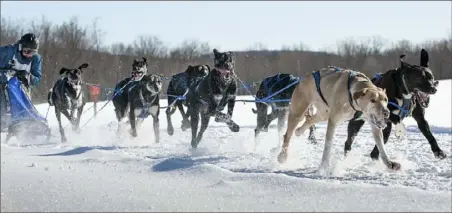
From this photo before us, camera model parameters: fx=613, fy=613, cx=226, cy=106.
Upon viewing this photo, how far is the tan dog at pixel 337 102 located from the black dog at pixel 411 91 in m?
0.58

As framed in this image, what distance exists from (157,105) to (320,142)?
9.45 feet

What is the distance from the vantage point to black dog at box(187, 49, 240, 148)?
913 centimetres

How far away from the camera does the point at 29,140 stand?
32.7 feet

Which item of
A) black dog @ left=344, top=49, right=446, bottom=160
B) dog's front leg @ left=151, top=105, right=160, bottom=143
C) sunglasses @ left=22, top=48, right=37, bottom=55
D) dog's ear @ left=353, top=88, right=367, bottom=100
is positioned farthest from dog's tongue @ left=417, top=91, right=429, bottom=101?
sunglasses @ left=22, top=48, right=37, bottom=55

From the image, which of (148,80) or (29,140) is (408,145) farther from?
(29,140)

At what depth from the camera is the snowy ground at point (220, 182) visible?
4.34 metres

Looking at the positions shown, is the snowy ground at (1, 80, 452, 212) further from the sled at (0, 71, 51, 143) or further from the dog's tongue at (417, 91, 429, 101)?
the sled at (0, 71, 51, 143)

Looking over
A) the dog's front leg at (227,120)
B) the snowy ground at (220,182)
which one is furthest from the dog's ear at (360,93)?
the dog's front leg at (227,120)

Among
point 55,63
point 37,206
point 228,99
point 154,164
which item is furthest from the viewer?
point 55,63

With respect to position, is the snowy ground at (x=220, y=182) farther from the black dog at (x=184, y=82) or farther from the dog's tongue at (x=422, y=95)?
the black dog at (x=184, y=82)

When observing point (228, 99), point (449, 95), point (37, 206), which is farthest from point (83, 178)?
point (449, 95)

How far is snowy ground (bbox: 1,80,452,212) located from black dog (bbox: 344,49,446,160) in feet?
1.41

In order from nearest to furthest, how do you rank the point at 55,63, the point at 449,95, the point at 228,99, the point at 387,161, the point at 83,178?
the point at 83,178 → the point at 387,161 → the point at 228,99 → the point at 449,95 → the point at 55,63

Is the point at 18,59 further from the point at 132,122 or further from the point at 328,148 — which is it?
the point at 328,148
